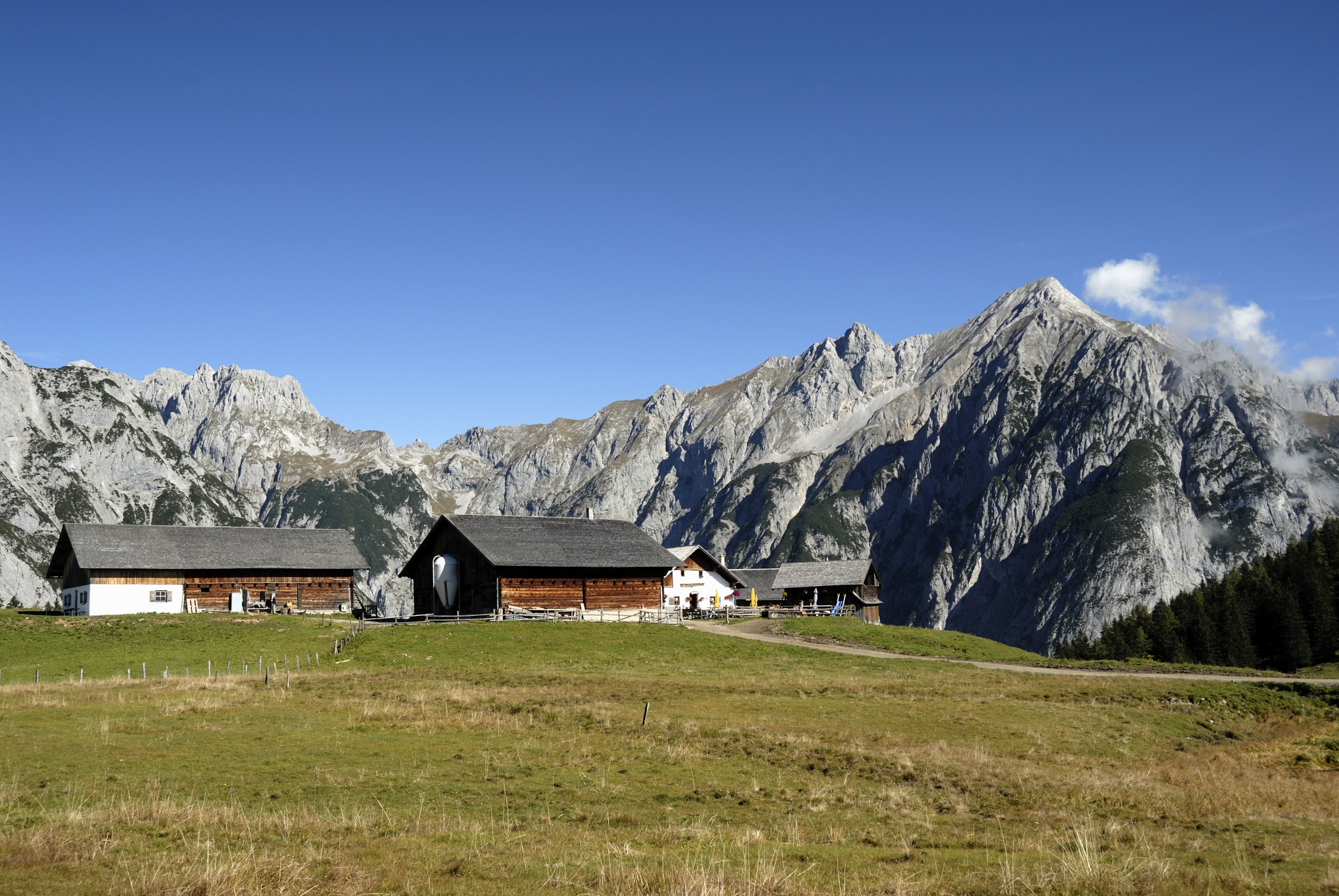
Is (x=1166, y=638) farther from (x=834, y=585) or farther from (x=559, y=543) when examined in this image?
(x=559, y=543)

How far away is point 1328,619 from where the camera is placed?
→ 10156cm

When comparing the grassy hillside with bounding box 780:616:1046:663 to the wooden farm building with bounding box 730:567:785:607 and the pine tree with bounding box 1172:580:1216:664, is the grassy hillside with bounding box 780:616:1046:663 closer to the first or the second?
the wooden farm building with bounding box 730:567:785:607

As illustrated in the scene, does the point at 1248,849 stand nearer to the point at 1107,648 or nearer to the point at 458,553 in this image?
the point at 458,553

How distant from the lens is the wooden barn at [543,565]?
2955 inches

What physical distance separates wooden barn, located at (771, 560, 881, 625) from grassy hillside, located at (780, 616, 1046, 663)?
30.9m

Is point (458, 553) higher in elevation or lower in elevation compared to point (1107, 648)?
higher

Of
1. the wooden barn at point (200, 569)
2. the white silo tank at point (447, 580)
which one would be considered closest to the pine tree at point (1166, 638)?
the white silo tank at point (447, 580)

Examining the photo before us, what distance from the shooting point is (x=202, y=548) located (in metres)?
83.2

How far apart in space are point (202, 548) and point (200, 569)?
8.99ft

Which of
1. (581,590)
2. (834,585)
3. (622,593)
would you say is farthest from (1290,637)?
(581,590)

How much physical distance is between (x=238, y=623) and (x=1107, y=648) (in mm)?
115515

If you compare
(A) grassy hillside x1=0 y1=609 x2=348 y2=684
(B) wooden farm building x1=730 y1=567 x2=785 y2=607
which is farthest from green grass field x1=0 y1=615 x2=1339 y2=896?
(B) wooden farm building x1=730 y1=567 x2=785 y2=607

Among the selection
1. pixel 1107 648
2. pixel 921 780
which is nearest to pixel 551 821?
pixel 921 780

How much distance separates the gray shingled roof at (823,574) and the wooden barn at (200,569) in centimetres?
5291
